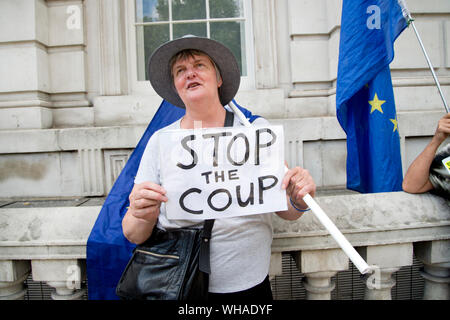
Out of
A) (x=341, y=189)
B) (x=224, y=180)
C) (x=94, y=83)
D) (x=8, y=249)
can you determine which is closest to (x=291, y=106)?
(x=341, y=189)

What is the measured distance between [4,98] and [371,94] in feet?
16.4

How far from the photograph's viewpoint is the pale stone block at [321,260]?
4.73 ft

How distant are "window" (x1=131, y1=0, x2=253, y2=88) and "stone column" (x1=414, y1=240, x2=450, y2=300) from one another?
366 cm

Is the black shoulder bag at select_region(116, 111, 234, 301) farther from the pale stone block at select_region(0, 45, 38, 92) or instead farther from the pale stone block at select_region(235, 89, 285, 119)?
the pale stone block at select_region(0, 45, 38, 92)

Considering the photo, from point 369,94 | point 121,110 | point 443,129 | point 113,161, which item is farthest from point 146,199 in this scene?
point 121,110

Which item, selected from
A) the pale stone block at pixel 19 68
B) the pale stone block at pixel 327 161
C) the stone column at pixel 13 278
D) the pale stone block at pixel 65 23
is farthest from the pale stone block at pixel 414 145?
the pale stone block at pixel 19 68

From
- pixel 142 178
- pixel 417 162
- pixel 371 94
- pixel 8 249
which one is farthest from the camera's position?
pixel 371 94

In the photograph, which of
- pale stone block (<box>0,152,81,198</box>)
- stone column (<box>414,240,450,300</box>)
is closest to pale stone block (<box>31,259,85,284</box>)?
stone column (<box>414,240,450,300</box>)

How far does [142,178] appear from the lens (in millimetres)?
1237

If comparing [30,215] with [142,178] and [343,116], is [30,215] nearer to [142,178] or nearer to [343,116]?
[142,178]

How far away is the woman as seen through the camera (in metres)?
1.13

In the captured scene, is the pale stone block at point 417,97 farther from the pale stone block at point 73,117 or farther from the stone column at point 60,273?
the pale stone block at point 73,117

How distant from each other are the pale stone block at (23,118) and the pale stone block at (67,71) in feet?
1.53
